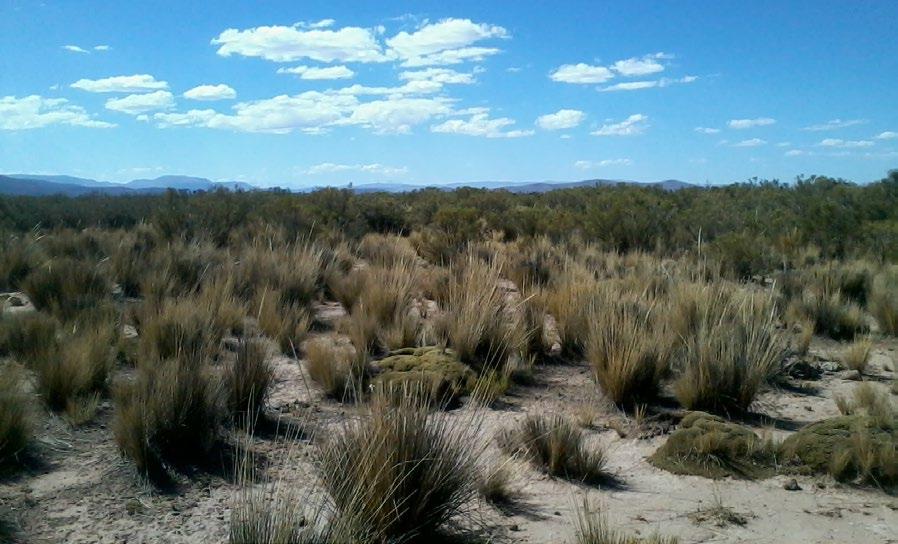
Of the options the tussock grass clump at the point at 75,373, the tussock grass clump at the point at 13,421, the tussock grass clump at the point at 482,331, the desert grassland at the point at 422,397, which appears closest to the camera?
the desert grassland at the point at 422,397

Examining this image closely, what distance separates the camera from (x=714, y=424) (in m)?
7.30

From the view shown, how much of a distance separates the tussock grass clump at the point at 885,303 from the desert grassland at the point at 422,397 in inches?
2.8

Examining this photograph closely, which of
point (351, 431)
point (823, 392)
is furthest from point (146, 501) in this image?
point (823, 392)

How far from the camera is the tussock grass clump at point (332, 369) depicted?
28.6 ft

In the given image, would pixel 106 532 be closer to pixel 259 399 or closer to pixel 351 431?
pixel 351 431

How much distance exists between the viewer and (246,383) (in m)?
7.73

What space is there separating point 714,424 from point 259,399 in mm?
4312

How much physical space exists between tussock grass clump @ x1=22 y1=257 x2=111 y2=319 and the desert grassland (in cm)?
7

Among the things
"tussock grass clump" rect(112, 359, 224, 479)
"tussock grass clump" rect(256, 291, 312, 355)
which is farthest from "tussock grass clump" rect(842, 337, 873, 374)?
"tussock grass clump" rect(112, 359, 224, 479)

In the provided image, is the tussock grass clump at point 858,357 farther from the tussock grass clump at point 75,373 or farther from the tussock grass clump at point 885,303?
the tussock grass clump at point 75,373

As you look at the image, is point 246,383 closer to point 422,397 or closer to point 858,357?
point 422,397

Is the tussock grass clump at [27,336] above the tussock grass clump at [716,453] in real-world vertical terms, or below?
above

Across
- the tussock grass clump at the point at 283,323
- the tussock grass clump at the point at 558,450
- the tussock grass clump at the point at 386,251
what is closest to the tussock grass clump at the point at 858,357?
the tussock grass clump at the point at 558,450

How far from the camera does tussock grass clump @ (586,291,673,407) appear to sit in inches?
338
